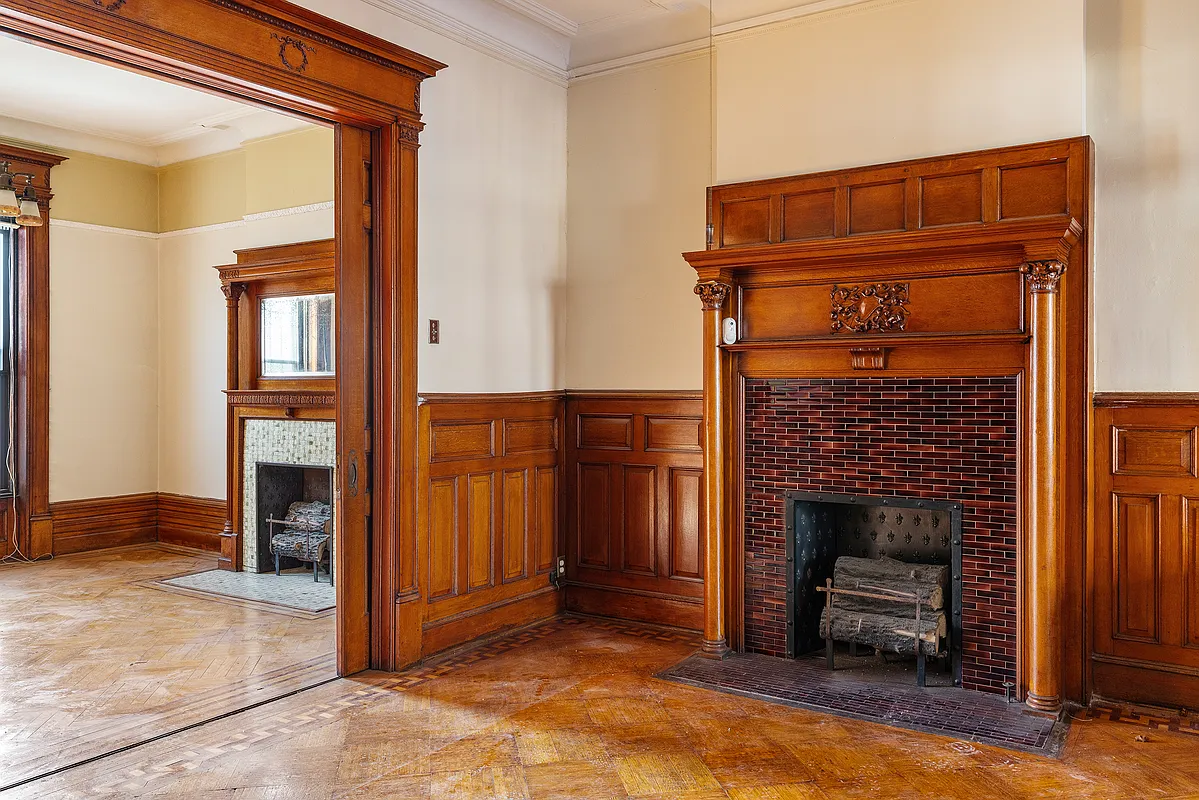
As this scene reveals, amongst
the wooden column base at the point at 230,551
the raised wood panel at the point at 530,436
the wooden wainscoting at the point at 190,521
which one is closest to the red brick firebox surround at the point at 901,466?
the raised wood panel at the point at 530,436

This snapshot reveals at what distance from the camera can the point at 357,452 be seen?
13.8 ft

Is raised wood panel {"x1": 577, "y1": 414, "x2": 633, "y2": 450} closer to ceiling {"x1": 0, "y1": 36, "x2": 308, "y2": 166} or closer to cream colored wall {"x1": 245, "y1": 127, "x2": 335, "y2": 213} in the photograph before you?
cream colored wall {"x1": 245, "y1": 127, "x2": 335, "y2": 213}

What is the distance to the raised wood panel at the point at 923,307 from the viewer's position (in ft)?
12.6

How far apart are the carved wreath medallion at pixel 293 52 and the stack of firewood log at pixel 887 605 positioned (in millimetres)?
3338

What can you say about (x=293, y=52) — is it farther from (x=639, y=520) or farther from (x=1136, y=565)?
(x=1136, y=565)

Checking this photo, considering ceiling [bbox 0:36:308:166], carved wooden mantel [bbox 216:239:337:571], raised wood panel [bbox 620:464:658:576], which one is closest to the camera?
raised wood panel [bbox 620:464:658:576]

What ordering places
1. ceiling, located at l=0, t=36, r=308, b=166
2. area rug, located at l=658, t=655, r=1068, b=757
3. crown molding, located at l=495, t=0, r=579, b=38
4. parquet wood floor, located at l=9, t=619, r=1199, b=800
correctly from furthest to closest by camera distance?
ceiling, located at l=0, t=36, r=308, b=166 → crown molding, located at l=495, t=0, r=579, b=38 → area rug, located at l=658, t=655, r=1068, b=757 → parquet wood floor, located at l=9, t=619, r=1199, b=800

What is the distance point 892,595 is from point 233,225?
18.9 feet

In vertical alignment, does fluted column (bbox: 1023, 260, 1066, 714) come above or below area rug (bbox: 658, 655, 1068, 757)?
above

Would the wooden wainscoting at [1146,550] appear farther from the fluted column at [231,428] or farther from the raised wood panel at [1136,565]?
the fluted column at [231,428]

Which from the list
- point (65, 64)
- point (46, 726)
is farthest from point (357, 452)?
point (65, 64)

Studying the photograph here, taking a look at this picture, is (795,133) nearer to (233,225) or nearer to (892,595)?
(892,595)

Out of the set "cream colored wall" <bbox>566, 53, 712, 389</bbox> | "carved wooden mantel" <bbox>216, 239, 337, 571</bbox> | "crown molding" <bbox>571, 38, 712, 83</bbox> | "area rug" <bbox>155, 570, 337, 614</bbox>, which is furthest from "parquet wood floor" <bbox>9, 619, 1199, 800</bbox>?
"crown molding" <bbox>571, 38, 712, 83</bbox>

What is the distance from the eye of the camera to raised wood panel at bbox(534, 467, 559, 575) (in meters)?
5.21
